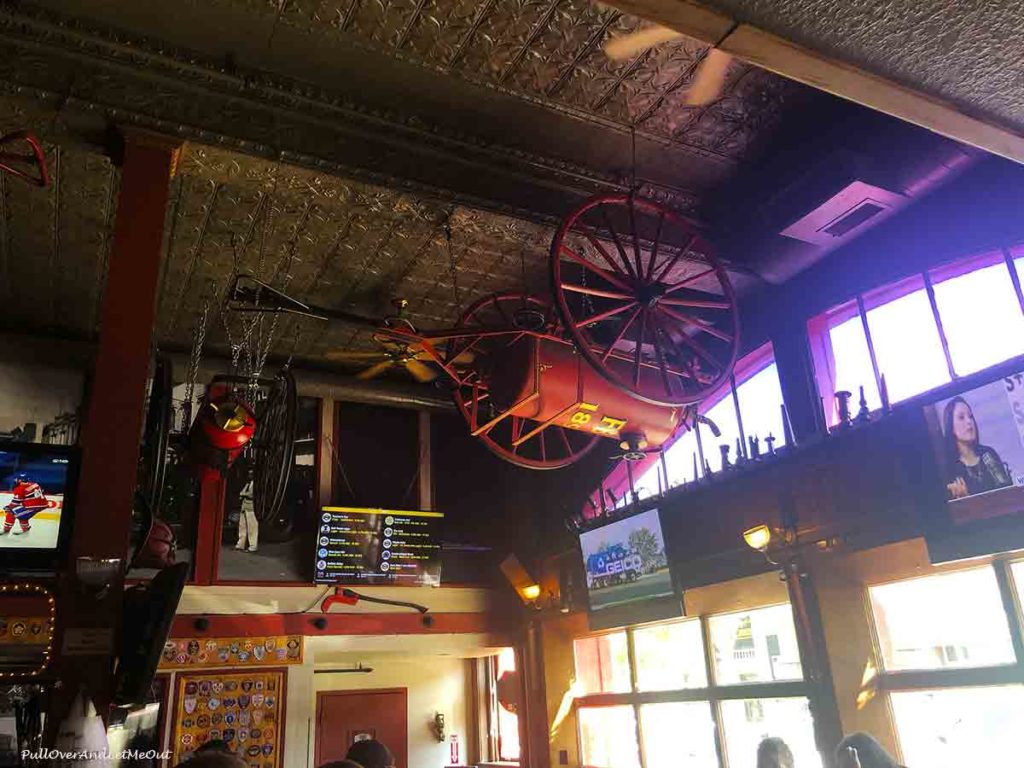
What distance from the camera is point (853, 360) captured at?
5.83 meters

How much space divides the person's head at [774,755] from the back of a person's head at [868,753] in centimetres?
69

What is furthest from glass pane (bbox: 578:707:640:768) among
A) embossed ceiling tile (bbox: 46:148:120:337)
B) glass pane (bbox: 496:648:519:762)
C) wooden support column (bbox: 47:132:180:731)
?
embossed ceiling tile (bbox: 46:148:120:337)

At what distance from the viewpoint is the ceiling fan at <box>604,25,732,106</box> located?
4.22 metres

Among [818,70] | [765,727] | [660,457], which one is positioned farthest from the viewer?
[660,457]

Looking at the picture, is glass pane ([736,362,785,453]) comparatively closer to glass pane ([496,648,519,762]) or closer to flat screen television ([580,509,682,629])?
flat screen television ([580,509,682,629])

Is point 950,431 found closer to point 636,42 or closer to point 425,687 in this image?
point 636,42

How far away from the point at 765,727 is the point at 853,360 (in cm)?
293

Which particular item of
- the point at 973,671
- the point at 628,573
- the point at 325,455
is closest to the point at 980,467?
the point at 973,671

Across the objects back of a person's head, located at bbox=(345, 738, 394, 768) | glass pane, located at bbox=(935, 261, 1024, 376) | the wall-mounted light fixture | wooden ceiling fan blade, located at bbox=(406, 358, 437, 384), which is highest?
wooden ceiling fan blade, located at bbox=(406, 358, 437, 384)

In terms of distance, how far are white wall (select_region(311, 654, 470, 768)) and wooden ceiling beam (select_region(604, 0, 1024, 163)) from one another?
8645 mm

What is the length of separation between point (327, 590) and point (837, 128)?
627cm

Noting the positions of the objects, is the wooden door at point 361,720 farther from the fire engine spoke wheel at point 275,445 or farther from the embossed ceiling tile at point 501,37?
the embossed ceiling tile at point 501,37

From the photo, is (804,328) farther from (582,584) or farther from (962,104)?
(962,104)

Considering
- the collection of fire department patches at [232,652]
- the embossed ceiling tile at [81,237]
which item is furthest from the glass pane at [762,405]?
the embossed ceiling tile at [81,237]
